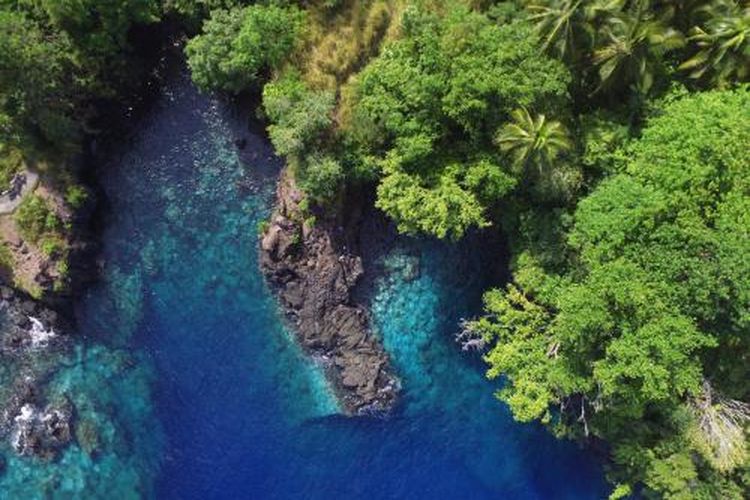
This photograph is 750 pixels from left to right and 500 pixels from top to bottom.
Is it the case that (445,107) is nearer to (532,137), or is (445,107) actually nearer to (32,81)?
(532,137)

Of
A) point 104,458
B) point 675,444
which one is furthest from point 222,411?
point 675,444

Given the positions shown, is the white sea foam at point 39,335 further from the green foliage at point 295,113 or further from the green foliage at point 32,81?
the green foliage at point 295,113

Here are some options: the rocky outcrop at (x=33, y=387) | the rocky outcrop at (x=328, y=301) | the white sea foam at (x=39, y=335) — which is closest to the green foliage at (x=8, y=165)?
the rocky outcrop at (x=33, y=387)

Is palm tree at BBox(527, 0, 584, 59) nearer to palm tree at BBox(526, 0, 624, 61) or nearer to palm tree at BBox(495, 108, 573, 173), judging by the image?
palm tree at BBox(526, 0, 624, 61)

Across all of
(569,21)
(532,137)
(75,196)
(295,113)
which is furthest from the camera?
(75,196)

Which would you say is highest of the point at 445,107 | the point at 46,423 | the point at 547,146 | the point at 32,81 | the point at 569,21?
the point at 32,81

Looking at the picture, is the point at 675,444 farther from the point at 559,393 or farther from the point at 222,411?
the point at 222,411

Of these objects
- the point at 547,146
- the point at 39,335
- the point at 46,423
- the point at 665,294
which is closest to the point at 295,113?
the point at 547,146
